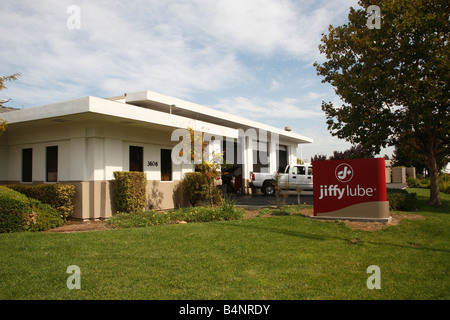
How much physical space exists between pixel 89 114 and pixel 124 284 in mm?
7257

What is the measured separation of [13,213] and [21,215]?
0.63 feet

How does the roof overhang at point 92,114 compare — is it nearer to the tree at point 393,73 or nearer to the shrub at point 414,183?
the tree at point 393,73

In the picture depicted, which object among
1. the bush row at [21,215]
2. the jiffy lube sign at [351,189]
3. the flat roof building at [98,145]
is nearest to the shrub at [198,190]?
the flat roof building at [98,145]

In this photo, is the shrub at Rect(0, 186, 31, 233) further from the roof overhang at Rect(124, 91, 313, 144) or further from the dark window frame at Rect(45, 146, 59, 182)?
the roof overhang at Rect(124, 91, 313, 144)

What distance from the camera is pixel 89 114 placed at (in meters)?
10.7

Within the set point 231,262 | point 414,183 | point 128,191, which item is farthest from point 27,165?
A: point 414,183

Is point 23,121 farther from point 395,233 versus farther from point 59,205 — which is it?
point 395,233

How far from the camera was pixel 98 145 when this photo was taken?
12.1m

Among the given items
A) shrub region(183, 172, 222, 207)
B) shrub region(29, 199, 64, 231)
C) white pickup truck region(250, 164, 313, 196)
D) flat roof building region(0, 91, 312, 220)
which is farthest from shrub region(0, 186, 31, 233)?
white pickup truck region(250, 164, 313, 196)

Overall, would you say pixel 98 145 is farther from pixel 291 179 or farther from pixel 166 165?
pixel 291 179

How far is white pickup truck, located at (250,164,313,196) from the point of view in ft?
68.1

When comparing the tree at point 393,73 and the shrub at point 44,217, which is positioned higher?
the tree at point 393,73

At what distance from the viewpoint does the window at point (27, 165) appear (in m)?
14.0

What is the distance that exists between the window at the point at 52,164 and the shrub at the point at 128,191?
9.00ft
